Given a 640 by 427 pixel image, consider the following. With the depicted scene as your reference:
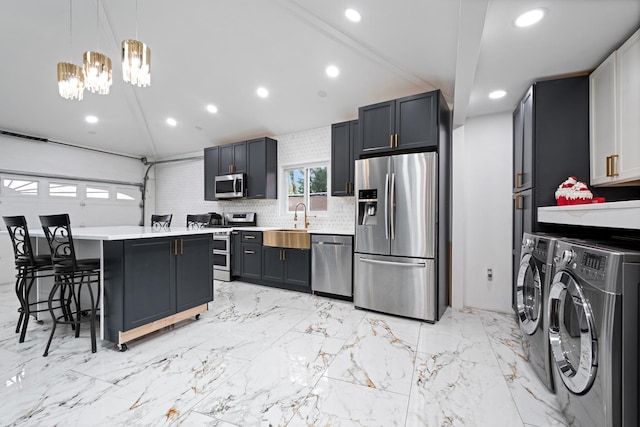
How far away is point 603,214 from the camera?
155 centimetres

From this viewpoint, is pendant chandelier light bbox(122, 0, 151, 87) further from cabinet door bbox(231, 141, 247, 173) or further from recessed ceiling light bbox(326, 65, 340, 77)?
cabinet door bbox(231, 141, 247, 173)

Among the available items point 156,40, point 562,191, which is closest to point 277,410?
point 562,191

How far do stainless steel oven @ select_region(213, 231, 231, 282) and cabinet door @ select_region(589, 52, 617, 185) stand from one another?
4.67 meters

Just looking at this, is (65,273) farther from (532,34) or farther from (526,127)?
(526,127)

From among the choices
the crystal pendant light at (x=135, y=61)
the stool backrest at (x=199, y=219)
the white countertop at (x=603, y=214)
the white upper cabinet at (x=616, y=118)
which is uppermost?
the crystal pendant light at (x=135, y=61)

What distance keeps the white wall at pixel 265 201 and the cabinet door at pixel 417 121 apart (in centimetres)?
142

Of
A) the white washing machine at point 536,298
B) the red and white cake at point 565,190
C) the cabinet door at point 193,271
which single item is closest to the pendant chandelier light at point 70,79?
the cabinet door at point 193,271

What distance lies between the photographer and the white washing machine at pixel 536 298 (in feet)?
5.97

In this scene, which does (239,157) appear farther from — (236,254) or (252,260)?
Answer: (252,260)

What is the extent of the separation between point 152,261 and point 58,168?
4.74 meters

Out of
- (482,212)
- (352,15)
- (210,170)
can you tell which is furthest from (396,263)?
(210,170)

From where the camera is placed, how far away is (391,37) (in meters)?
2.72

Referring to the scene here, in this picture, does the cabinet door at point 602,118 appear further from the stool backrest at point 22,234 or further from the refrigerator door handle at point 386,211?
the stool backrest at point 22,234

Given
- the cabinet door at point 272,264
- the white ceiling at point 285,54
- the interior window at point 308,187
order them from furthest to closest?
the interior window at point 308,187 → the cabinet door at point 272,264 → the white ceiling at point 285,54
